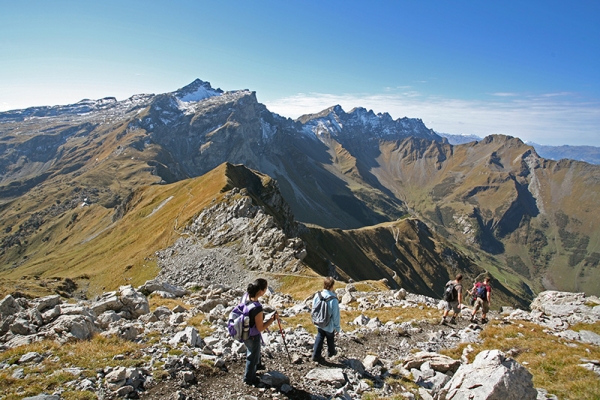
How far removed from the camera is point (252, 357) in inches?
493

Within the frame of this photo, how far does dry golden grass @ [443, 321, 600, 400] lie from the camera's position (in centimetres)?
1249

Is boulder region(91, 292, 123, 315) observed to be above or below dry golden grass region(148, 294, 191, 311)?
above

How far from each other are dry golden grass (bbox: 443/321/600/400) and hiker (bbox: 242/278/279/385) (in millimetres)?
10967

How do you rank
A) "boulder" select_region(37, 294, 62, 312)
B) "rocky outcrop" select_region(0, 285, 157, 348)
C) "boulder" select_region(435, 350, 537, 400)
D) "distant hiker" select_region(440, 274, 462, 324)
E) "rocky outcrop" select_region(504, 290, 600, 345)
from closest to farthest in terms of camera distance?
"boulder" select_region(435, 350, 537, 400), "rocky outcrop" select_region(0, 285, 157, 348), "boulder" select_region(37, 294, 62, 312), "rocky outcrop" select_region(504, 290, 600, 345), "distant hiker" select_region(440, 274, 462, 324)

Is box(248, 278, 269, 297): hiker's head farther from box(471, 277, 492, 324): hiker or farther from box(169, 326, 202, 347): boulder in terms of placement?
box(471, 277, 492, 324): hiker

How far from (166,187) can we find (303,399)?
16593 centimetres

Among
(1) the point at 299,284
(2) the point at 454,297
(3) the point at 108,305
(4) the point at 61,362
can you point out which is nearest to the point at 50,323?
(4) the point at 61,362

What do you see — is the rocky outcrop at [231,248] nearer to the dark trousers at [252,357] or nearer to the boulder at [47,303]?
the boulder at [47,303]

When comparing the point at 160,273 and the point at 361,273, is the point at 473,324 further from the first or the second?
the point at 361,273

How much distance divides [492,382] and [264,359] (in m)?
9.15

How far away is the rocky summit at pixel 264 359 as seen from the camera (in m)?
11.7

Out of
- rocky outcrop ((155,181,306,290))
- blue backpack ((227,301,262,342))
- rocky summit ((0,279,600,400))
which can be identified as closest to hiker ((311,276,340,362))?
rocky summit ((0,279,600,400))

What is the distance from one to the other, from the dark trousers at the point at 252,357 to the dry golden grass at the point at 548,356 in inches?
431

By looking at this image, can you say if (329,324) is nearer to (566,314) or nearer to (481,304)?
(481,304)
